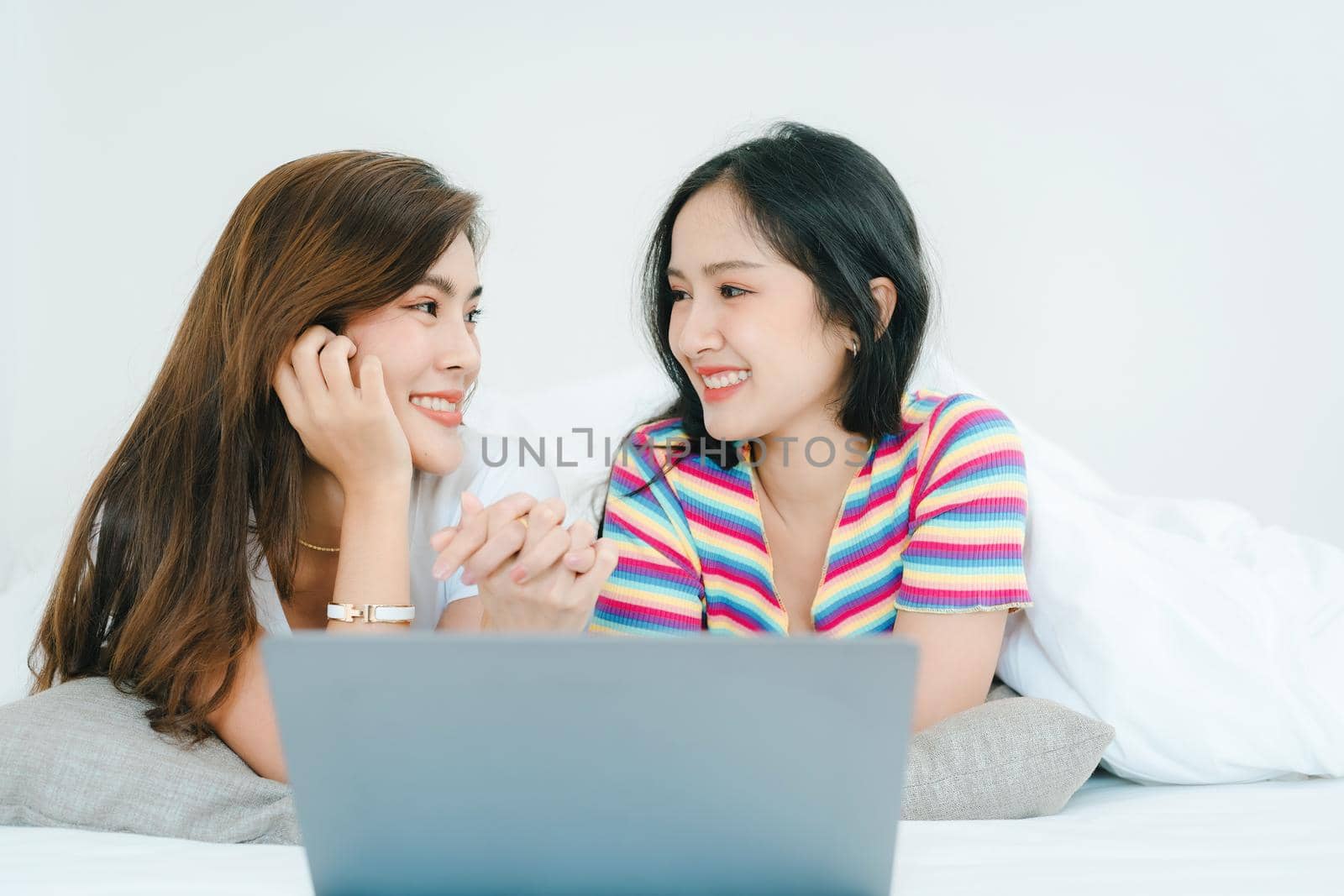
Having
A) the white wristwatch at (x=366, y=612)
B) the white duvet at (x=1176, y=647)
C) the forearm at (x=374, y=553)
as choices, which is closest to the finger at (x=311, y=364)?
the forearm at (x=374, y=553)

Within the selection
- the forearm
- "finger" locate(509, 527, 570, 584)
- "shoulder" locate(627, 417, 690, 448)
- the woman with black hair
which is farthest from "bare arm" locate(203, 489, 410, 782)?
"shoulder" locate(627, 417, 690, 448)

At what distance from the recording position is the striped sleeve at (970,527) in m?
1.34

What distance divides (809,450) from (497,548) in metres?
0.59

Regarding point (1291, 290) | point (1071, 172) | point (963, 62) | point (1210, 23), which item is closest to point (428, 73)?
point (963, 62)

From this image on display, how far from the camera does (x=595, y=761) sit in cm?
59

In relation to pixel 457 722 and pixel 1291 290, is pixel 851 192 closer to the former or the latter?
pixel 457 722

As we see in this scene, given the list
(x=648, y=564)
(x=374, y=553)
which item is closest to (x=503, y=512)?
(x=374, y=553)

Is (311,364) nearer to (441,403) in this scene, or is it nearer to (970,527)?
(441,403)

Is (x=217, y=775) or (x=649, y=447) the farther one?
(x=649, y=447)

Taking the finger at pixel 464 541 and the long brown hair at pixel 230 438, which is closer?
the finger at pixel 464 541

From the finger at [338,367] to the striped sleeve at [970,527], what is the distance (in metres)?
0.68

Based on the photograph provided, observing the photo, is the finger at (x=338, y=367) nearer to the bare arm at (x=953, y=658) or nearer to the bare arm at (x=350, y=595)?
the bare arm at (x=350, y=595)

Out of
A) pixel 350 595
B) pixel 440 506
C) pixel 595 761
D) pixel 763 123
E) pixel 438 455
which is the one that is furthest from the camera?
pixel 763 123

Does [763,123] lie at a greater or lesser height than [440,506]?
greater
